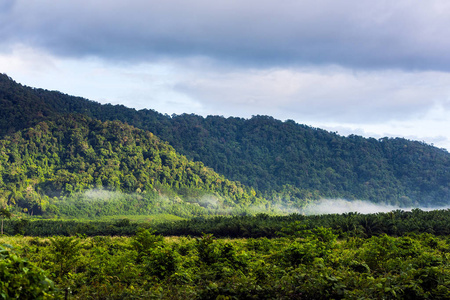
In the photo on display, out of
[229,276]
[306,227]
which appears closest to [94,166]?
[306,227]

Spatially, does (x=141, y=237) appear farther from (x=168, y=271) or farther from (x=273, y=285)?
(x=273, y=285)

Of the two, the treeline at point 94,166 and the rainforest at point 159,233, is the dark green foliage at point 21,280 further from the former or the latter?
the treeline at point 94,166

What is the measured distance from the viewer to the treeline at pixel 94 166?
134375 millimetres

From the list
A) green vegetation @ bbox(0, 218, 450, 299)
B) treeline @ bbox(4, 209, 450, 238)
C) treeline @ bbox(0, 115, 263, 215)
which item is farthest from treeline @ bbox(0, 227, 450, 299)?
treeline @ bbox(0, 115, 263, 215)

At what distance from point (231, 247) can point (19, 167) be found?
464 feet

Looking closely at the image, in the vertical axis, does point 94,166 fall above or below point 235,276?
above

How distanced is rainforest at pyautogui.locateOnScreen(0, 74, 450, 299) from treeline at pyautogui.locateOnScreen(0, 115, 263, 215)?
499mm

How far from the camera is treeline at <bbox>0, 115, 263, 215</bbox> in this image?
441 feet

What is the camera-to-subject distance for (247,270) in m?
15.9

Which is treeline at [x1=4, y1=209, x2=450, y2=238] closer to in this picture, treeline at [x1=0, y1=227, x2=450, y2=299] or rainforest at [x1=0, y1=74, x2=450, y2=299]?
rainforest at [x1=0, y1=74, x2=450, y2=299]

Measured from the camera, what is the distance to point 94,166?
153m

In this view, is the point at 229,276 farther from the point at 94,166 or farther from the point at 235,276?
the point at 94,166

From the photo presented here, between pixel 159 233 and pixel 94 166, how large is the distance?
3829 inches

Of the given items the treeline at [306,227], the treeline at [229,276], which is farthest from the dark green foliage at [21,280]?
the treeline at [306,227]
